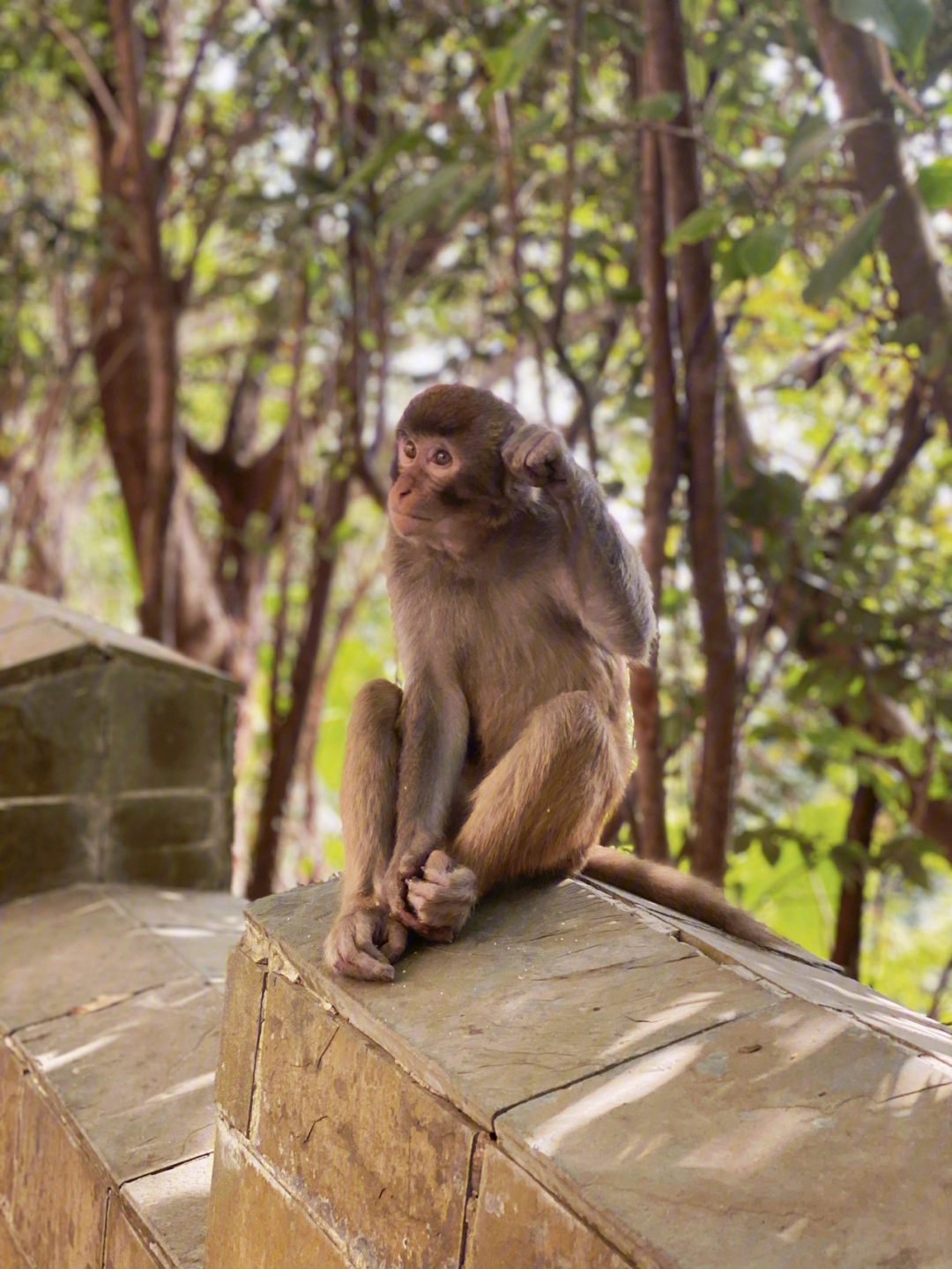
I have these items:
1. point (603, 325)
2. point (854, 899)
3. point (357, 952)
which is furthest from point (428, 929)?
point (603, 325)

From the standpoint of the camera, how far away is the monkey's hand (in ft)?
7.50

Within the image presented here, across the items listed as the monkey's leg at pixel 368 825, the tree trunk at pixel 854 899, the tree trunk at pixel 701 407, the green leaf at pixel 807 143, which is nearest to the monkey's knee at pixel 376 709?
the monkey's leg at pixel 368 825

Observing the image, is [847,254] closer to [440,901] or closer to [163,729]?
[440,901]

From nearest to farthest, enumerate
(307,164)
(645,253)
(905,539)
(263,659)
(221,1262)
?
(221,1262), (645,253), (307,164), (905,539), (263,659)

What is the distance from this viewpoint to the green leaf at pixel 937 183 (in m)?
2.71

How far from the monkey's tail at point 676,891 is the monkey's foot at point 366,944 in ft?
1.80

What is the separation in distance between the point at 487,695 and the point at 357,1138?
106 cm

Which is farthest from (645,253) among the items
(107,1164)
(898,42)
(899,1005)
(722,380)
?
(107,1164)

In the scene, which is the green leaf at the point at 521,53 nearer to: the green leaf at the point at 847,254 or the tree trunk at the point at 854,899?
the green leaf at the point at 847,254

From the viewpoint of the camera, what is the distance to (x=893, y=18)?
8.90ft

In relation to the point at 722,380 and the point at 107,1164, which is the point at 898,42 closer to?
the point at 722,380

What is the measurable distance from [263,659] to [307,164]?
18.9 feet

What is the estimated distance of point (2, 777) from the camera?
384 centimetres

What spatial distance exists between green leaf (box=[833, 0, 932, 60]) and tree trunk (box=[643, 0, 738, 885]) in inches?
41.9
